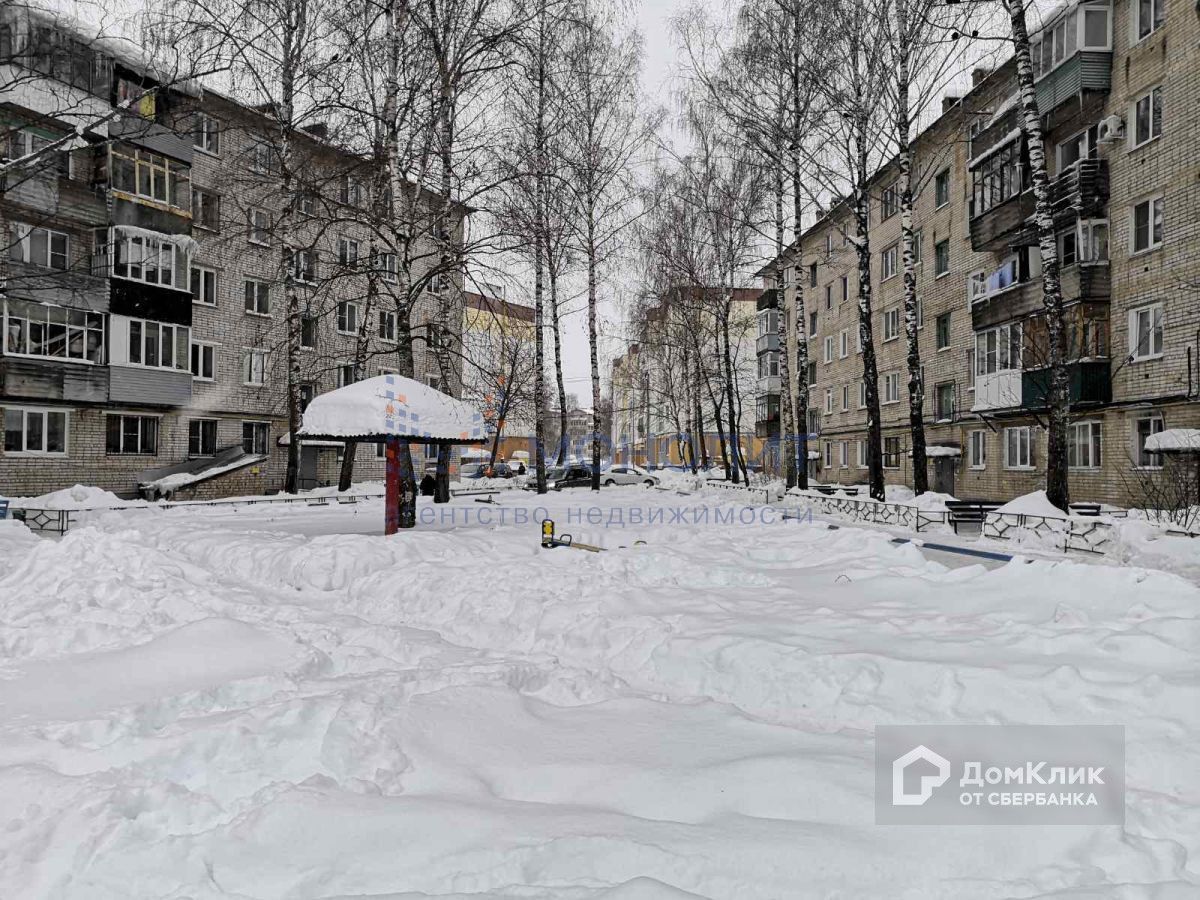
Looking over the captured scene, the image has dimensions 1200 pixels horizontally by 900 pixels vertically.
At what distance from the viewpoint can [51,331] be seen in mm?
23078

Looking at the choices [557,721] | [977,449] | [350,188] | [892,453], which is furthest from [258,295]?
[557,721]

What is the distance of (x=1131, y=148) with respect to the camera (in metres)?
19.2

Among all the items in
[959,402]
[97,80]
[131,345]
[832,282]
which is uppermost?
[97,80]

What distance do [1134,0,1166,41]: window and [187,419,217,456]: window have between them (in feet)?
109

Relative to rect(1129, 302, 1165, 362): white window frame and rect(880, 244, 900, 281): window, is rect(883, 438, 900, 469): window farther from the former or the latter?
rect(1129, 302, 1165, 362): white window frame

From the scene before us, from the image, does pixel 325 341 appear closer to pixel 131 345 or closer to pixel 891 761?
pixel 131 345

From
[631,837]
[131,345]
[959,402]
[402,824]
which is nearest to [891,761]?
[631,837]

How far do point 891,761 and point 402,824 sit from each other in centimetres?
248

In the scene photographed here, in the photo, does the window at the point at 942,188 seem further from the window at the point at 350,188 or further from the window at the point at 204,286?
the window at the point at 204,286

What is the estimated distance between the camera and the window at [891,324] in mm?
31516

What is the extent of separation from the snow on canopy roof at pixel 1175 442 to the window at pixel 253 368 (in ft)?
98.7

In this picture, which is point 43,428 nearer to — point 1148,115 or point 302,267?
point 302,267

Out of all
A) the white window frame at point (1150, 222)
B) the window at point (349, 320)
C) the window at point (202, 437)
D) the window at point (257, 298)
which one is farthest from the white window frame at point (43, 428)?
the white window frame at point (1150, 222)

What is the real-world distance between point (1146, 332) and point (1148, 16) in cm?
846
